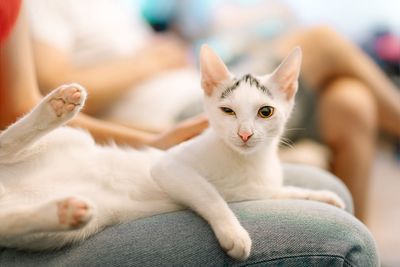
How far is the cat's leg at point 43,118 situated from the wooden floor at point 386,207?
1242mm

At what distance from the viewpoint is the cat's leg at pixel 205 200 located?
0.72 meters

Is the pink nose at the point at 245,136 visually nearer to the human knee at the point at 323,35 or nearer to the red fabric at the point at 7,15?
the red fabric at the point at 7,15

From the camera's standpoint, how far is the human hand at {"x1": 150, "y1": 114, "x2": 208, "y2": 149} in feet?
3.66

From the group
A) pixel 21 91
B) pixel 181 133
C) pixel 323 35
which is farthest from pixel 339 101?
Result: pixel 21 91

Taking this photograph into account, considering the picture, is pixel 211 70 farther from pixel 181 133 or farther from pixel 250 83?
pixel 181 133

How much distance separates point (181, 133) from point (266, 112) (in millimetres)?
267

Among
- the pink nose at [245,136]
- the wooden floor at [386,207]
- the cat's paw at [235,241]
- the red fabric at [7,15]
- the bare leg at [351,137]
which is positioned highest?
the red fabric at [7,15]

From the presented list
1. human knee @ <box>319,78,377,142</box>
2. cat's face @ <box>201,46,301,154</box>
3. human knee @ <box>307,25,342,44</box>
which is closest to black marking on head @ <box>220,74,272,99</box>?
cat's face @ <box>201,46,301,154</box>

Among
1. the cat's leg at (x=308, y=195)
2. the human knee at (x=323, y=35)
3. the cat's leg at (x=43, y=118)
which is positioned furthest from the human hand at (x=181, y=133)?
the human knee at (x=323, y=35)

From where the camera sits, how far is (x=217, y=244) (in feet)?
2.43

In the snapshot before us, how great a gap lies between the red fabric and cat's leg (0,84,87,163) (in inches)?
9.5

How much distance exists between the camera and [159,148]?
1.14 m

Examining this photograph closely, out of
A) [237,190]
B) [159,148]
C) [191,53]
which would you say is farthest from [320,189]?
[191,53]

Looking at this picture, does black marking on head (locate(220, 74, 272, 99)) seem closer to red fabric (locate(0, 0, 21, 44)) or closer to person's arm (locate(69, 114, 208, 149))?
person's arm (locate(69, 114, 208, 149))
